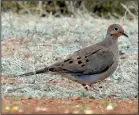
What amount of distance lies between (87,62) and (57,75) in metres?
0.96

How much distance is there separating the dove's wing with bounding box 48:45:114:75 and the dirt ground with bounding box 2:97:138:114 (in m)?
0.59

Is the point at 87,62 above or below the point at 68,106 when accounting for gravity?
above

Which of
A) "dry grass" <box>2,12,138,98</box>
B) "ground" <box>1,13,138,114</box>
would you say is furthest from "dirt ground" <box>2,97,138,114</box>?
"dry grass" <box>2,12,138,98</box>

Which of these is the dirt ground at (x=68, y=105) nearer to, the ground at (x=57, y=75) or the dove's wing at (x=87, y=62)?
the ground at (x=57, y=75)

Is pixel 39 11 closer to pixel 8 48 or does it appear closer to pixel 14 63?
pixel 8 48

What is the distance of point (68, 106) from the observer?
631 cm

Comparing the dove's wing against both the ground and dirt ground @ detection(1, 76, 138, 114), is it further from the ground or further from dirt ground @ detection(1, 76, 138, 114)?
dirt ground @ detection(1, 76, 138, 114)

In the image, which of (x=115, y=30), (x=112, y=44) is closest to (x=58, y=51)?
(x=115, y=30)

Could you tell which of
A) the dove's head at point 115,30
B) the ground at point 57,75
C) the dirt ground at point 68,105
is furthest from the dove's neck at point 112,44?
the dirt ground at point 68,105

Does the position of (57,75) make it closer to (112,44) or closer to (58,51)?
(112,44)

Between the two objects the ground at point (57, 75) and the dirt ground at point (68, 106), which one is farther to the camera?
the ground at point (57, 75)

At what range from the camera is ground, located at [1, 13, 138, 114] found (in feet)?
21.0

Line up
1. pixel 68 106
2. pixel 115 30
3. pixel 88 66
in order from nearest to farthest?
pixel 68 106 → pixel 88 66 → pixel 115 30

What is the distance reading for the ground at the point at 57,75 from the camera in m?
6.39
